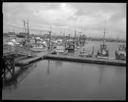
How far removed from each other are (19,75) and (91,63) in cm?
426

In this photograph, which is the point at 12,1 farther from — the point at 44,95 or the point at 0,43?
the point at 44,95

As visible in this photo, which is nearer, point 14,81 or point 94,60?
point 14,81

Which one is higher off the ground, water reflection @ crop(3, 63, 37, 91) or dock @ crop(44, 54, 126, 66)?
dock @ crop(44, 54, 126, 66)

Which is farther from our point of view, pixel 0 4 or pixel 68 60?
pixel 68 60

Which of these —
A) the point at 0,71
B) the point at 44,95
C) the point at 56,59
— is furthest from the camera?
the point at 56,59

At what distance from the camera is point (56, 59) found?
25.3 feet

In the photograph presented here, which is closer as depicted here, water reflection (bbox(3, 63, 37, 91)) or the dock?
water reflection (bbox(3, 63, 37, 91))

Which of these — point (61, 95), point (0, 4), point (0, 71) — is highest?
point (0, 4)

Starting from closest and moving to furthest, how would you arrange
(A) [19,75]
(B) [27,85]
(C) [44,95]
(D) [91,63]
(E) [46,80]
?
1. (C) [44,95]
2. (B) [27,85]
3. (E) [46,80]
4. (A) [19,75]
5. (D) [91,63]

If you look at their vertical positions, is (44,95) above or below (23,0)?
below

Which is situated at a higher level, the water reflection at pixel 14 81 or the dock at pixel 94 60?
the dock at pixel 94 60

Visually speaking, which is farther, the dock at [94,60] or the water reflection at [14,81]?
the dock at [94,60]

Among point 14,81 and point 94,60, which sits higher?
point 94,60

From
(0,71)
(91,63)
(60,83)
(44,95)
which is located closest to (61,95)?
(44,95)
